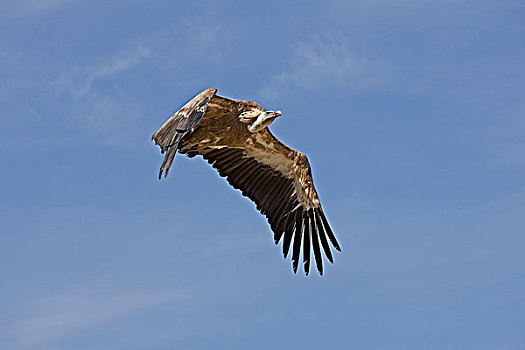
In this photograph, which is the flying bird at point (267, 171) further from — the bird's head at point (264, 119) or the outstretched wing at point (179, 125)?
the outstretched wing at point (179, 125)

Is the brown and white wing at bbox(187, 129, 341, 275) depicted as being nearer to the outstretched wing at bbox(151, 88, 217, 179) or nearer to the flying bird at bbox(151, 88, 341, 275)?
the flying bird at bbox(151, 88, 341, 275)

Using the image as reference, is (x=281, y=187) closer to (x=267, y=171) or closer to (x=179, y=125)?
(x=267, y=171)

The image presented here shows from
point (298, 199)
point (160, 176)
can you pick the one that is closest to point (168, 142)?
point (160, 176)

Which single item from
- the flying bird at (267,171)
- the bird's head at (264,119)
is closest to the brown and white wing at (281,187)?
the flying bird at (267,171)

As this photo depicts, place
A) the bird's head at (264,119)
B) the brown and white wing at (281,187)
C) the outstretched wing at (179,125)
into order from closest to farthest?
the outstretched wing at (179,125) → the bird's head at (264,119) → the brown and white wing at (281,187)

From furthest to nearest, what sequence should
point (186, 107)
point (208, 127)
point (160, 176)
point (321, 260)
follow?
point (321, 260) → point (208, 127) → point (186, 107) → point (160, 176)

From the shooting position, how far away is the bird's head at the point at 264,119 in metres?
19.1

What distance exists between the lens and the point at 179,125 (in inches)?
665

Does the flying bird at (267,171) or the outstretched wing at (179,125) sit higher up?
the flying bird at (267,171)

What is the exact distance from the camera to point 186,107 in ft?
57.1

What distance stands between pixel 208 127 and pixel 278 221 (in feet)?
11.2

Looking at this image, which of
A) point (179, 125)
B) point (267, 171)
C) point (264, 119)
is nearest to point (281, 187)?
point (267, 171)

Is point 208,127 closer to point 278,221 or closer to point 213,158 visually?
point 213,158

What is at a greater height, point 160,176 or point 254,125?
point 254,125
